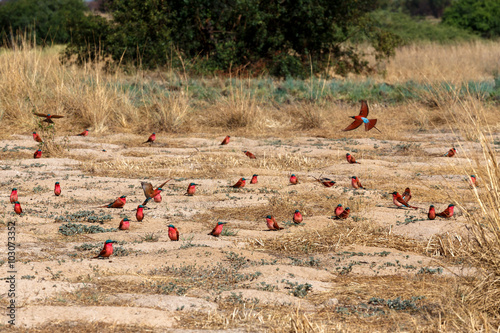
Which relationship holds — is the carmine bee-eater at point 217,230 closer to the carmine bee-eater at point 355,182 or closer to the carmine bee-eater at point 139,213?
the carmine bee-eater at point 139,213

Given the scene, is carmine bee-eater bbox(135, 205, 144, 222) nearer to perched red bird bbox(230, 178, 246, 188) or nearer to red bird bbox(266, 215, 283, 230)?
red bird bbox(266, 215, 283, 230)

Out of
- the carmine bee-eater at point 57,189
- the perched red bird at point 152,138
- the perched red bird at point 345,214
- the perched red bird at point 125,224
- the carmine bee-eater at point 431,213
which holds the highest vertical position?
the carmine bee-eater at point 431,213

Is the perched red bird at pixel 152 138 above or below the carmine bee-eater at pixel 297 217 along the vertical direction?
below

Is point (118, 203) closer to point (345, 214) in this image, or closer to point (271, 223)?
point (271, 223)

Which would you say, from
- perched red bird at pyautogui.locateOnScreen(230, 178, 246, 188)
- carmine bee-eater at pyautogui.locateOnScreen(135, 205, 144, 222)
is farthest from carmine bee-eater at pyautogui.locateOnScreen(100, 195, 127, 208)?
perched red bird at pyautogui.locateOnScreen(230, 178, 246, 188)

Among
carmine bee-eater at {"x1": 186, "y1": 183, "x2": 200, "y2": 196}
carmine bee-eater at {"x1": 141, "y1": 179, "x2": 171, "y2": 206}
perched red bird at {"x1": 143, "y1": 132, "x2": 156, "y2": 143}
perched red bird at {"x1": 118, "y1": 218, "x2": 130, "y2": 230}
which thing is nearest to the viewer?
perched red bird at {"x1": 118, "y1": 218, "x2": 130, "y2": 230}

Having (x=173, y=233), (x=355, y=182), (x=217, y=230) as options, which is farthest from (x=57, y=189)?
(x=355, y=182)

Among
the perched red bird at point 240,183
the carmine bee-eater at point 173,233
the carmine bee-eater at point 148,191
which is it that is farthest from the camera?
the perched red bird at point 240,183

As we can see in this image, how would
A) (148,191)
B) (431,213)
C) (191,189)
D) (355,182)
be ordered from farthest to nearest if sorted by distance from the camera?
(355,182) → (191,189) → (148,191) → (431,213)

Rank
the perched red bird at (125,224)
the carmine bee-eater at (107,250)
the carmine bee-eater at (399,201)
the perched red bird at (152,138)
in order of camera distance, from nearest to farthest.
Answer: the carmine bee-eater at (107,250)
the perched red bird at (125,224)
the carmine bee-eater at (399,201)
the perched red bird at (152,138)

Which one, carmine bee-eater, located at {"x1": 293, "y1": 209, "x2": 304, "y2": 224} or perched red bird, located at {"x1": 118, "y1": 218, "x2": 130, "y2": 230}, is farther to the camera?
carmine bee-eater, located at {"x1": 293, "y1": 209, "x2": 304, "y2": 224}

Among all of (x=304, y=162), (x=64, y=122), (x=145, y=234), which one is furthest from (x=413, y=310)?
(x=64, y=122)

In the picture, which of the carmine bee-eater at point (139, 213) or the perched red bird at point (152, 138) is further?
the perched red bird at point (152, 138)

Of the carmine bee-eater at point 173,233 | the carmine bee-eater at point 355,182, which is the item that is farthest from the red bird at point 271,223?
the carmine bee-eater at point 355,182
